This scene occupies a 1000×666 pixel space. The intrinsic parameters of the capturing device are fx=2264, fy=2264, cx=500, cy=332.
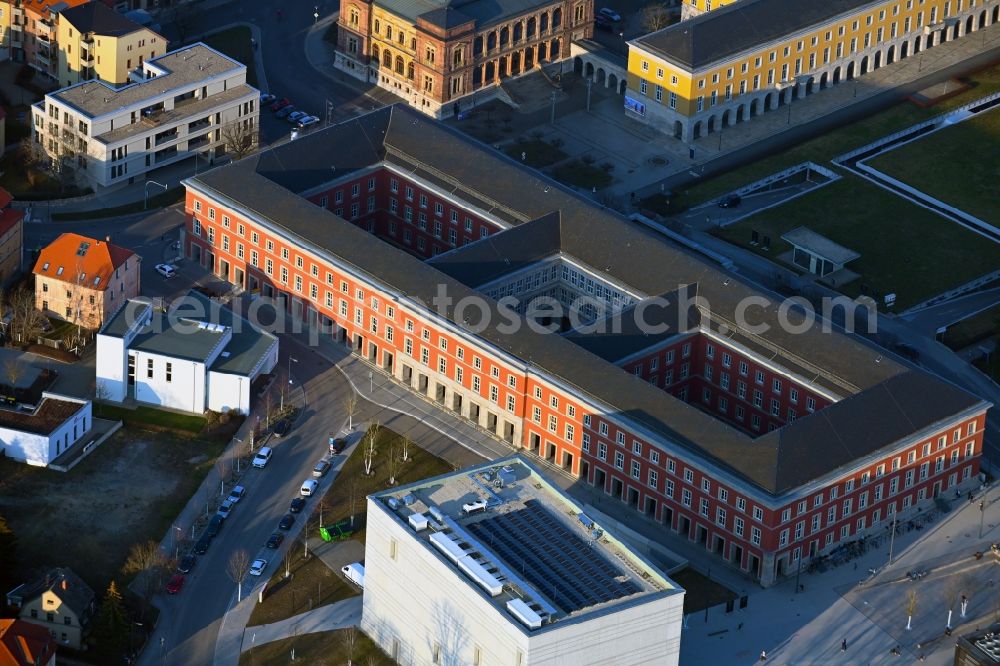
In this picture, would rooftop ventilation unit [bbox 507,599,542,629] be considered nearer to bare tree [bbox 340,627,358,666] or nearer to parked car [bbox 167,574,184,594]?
bare tree [bbox 340,627,358,666]

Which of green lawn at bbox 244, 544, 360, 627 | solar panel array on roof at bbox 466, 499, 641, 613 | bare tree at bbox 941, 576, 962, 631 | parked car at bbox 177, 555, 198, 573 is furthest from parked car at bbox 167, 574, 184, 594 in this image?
bare tree at bbox 941, 576, 962, 631

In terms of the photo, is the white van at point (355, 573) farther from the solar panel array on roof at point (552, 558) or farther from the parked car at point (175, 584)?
the solar panel array on roof at point (552, 558)

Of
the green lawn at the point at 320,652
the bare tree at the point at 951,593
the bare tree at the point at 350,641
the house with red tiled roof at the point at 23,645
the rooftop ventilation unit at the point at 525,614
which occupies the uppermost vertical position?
the rooftop ventilation unit at the point at 525,614

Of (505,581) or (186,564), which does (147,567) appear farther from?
(505,581)

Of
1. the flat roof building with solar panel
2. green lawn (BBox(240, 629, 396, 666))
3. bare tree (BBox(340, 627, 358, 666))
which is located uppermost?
the flat roof building with solar panel

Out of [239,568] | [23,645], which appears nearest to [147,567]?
[239,568]

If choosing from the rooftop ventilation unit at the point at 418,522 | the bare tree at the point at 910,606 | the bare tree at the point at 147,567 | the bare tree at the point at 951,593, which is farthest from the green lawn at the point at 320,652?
the bare tree at the point at 951,593

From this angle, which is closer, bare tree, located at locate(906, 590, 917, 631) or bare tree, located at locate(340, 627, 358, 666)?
bare tree, located at locate(340, 627, 358, 666)
